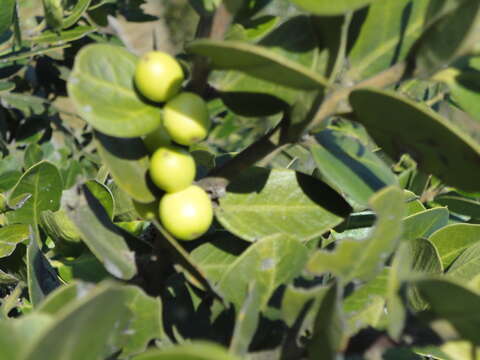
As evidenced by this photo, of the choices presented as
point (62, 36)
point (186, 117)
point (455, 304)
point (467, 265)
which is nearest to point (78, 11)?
point (62, 36)

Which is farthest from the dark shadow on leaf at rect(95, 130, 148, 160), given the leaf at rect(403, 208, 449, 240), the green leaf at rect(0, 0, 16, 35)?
the green leaf at rect(0, 0, 16, 35)

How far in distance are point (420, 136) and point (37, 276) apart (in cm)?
50

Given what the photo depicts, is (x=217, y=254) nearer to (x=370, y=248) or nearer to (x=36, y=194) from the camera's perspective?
(x=370, y=248)

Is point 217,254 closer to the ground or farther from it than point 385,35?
closer to the ground

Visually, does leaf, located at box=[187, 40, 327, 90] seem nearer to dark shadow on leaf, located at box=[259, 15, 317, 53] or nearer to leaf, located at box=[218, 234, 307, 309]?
dark shadow on leaf, located at box=[259, 15, 317, 53]

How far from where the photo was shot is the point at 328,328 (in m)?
0.51

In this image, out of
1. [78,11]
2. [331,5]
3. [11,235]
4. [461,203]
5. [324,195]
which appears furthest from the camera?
[78,11]

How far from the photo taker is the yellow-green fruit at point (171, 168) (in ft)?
1.97

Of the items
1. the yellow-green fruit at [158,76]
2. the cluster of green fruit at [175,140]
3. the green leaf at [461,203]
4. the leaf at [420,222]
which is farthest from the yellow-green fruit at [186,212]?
the green leaf at [461,203]

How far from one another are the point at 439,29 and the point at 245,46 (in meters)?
0.19

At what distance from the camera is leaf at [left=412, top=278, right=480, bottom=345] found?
0.48 meters

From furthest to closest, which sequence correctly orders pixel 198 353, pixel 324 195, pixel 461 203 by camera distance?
1. pixel 461 203
2. pixel 324 195
3. pixel 198 353

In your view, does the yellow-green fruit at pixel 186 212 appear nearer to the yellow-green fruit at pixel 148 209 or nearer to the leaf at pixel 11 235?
the yellow-green fruit at pixel 148 209

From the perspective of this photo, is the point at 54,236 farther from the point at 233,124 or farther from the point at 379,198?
the point at 233,124
